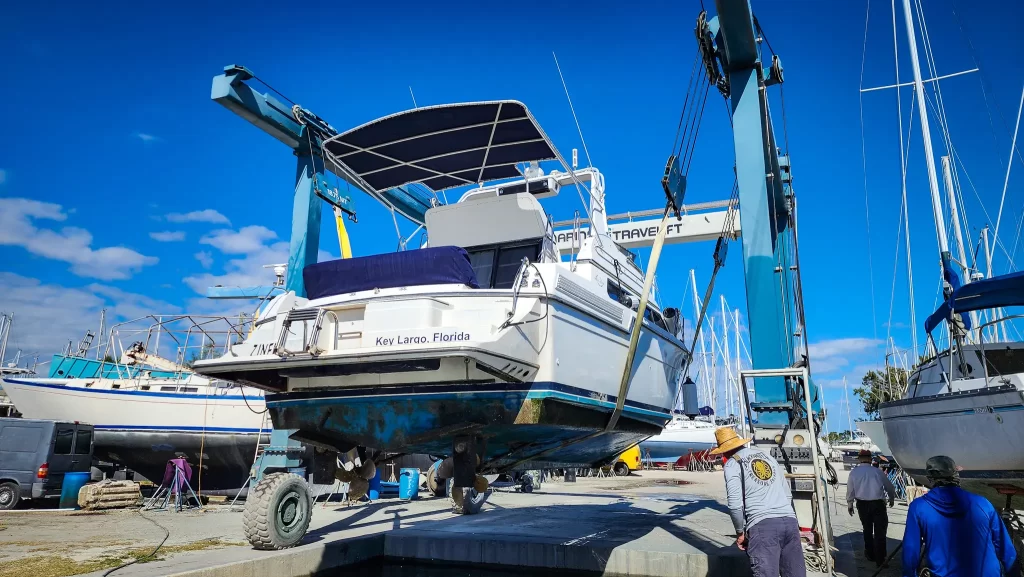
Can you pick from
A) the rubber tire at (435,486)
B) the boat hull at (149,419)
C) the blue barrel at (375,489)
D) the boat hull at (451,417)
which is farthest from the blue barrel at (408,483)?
the boat hull at (451,417)

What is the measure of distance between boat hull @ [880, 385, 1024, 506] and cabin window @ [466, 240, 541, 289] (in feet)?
15.8

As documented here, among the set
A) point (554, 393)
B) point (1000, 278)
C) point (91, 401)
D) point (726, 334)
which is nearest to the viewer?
point (554, 393)

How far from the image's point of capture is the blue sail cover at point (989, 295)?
7289 mm

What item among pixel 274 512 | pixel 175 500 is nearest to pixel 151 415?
pixel 175 500

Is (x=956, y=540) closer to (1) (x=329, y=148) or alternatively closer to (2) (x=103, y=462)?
(1) (x=329, y=148)

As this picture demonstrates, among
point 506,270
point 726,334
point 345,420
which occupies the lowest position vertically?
point 345,420

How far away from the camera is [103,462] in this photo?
54.6 ft

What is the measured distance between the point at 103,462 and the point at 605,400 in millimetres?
16440

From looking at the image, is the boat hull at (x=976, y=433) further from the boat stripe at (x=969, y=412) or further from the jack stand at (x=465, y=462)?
the jack stand at (x=465, y=462)

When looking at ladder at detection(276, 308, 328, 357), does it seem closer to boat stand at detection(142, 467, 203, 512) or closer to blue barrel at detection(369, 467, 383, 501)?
boat stand at detection(142, 467, 203, 512)

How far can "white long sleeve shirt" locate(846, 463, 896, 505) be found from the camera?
6.63 meters

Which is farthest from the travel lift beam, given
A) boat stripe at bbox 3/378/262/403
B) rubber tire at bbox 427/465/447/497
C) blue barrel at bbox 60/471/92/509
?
boat stripe at bbox 3/378/262/403

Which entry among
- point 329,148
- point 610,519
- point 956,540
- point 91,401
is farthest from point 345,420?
point 91,401

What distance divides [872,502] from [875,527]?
9.8 inches
